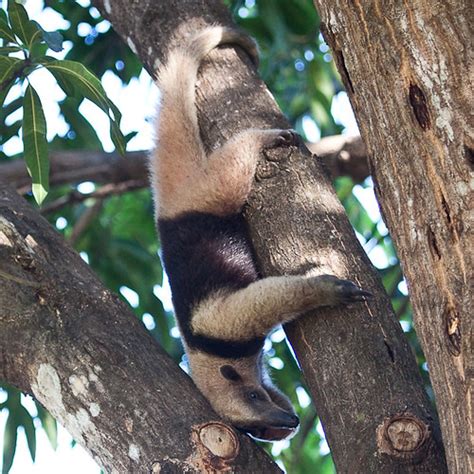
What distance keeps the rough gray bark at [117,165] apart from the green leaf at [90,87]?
1.45m

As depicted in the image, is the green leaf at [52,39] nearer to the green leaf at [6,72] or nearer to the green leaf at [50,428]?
the green leaf at [6,72]

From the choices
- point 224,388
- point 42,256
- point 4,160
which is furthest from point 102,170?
point 42,256

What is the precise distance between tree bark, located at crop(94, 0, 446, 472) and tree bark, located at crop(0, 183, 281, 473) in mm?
295

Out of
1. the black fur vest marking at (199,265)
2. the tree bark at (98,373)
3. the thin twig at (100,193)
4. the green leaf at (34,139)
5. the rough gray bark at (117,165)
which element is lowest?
the thin twig at (100,193)

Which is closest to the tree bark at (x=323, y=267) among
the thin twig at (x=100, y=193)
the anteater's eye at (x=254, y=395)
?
the anteater's eye at (x=254, y=395)

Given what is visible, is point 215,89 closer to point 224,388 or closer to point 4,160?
point 224,388

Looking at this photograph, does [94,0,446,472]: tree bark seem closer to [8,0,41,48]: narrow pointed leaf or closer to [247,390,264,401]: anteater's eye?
[8,0,41,48]: narrow pointed leaf

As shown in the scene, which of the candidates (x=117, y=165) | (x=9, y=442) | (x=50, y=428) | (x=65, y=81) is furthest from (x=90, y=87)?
(x=50, y=428)

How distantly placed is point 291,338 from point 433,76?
3.48 ft

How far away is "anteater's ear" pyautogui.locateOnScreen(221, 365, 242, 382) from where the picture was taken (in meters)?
3.61

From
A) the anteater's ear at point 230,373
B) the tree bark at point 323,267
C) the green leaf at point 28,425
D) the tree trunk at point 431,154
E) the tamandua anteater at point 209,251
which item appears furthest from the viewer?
the green leaf at point 28,425

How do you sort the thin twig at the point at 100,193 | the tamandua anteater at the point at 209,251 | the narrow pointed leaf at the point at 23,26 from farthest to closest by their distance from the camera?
the thin twig at the point at 100,193
the tamandua anteater at the point at 209,251
the narrow pointed leaf at the point at 23,26

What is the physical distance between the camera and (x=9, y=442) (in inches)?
180

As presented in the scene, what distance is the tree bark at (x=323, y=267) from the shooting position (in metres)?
2.47
